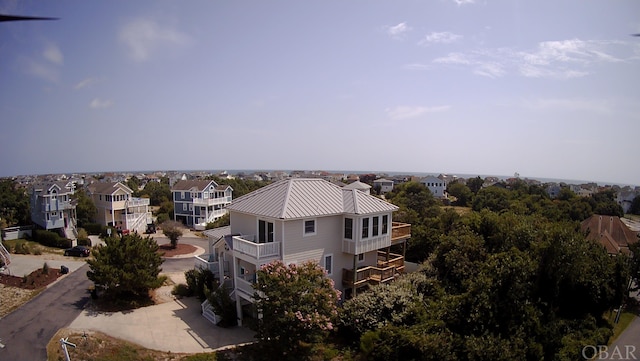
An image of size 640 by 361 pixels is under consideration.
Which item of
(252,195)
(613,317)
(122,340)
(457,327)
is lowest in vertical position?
(613,317)

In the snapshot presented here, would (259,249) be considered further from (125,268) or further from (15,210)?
(15,210)

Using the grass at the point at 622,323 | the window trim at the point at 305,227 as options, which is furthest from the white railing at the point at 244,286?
the grass at the point at 622,323

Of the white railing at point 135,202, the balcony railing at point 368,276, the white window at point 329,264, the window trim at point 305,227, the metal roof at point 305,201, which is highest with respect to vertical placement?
the metal roof at point 305,201

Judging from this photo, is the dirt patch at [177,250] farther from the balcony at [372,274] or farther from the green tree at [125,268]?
the balcony at [372,274]

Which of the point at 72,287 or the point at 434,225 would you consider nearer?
the point at 72,287

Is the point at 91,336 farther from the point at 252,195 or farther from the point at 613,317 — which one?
the point at 613,317

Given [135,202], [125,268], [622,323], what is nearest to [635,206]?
[622,323]

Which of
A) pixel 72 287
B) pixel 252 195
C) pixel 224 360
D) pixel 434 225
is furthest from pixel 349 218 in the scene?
pixel 72 287
